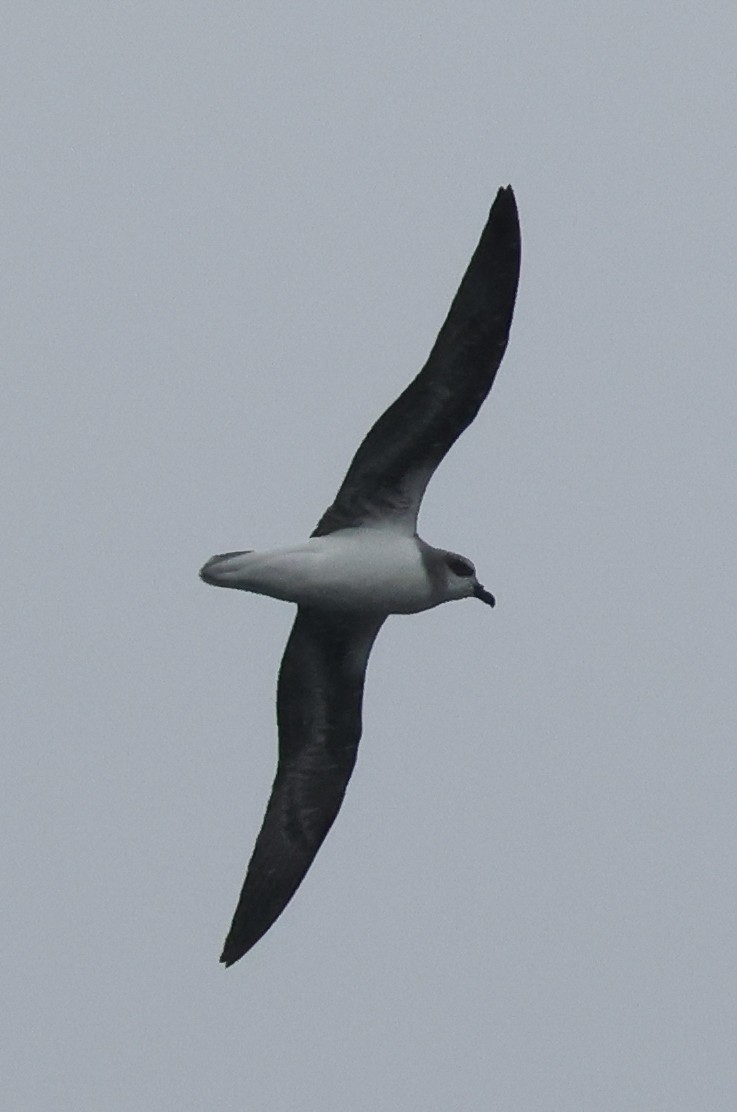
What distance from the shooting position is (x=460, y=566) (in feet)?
67.0

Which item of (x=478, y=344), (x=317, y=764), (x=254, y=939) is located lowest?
(x=254, y=939)

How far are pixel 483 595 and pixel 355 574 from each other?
1.28 m

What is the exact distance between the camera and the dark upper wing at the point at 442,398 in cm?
1905

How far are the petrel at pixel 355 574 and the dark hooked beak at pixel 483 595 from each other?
0.02 meters

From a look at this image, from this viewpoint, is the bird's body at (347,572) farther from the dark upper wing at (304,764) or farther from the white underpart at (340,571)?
the dark upper wing at (304,764)

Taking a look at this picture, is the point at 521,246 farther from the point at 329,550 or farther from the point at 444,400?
the point at 329,550

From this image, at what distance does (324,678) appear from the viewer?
68.7 feet

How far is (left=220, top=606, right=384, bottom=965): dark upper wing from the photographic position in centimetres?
2088

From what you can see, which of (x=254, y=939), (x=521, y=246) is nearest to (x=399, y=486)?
(x=521, y=246)

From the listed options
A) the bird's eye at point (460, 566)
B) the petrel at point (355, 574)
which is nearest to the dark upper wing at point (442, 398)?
the petrel at point (355, 574)

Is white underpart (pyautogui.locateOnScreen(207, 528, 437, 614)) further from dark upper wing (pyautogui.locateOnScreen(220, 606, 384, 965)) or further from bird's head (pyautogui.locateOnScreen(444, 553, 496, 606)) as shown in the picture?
dark upper wing (pyautogui.locateOnScreen(220, 606, 384, 965))

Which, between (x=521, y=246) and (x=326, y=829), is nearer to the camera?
(x=521, y=246)

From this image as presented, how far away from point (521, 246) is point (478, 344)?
2.45 feet

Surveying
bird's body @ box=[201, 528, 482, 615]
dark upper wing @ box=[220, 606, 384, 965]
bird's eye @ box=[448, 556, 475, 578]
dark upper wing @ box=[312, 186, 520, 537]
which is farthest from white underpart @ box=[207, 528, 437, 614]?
dark upper wing @ box=[220, 606, 384, 965]
